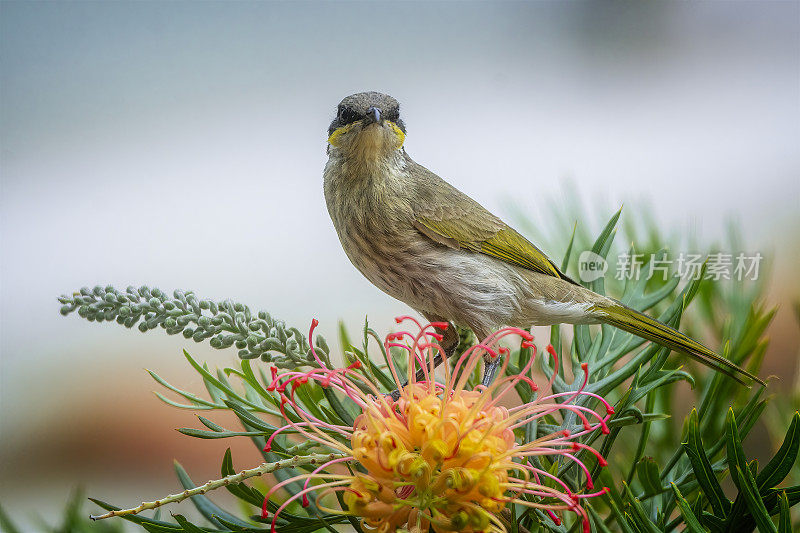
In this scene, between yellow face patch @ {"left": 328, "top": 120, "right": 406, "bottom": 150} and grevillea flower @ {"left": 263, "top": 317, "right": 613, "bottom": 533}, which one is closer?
grevillea flower @ {"left": 263, "top": 317, "right": 613, "bottom": 533}

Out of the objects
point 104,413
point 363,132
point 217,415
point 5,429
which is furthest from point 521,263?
point 5,429

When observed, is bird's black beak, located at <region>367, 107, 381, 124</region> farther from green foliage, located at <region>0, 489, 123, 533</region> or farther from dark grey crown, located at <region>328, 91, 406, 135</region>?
green foliage, located at <region>0, 489, 123, 533</region>

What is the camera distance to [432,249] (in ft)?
1.52

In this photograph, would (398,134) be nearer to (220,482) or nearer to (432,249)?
(432,249)

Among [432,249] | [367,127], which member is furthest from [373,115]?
[432,249]

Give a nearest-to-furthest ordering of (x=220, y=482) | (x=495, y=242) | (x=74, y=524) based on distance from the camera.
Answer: (x=220, y=482) < (x=74, y=524) < (x=495, y=242)

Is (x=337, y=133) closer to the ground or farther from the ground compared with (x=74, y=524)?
farther from the ground

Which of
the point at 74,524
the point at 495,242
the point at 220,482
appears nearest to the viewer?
the point at 220,482

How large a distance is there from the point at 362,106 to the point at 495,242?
152 millimetres

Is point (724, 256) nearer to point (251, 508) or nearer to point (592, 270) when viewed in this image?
point (592, 270)

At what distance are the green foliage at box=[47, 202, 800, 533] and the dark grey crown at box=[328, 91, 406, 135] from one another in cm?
13

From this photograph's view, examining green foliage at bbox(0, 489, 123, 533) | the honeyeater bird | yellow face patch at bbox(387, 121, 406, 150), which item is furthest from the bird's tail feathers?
green foliage at bbox(0, 489, 123, 533)

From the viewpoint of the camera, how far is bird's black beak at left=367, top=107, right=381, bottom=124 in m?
0.39

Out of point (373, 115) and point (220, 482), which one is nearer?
point (220, 482)
